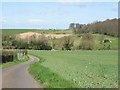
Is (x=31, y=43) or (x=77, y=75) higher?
(x=77, y=75)

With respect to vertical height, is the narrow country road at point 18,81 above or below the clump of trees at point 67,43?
above

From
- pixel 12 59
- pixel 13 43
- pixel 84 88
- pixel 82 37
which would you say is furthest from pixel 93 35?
pixel 84 88

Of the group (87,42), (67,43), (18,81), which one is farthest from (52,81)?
(67,43)

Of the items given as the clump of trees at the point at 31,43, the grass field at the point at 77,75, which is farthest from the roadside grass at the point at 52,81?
the clump of trees at the point at 31,43

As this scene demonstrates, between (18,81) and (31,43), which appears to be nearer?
(18,81)

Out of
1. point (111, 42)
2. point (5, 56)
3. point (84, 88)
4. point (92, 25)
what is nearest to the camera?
point (84, 88)

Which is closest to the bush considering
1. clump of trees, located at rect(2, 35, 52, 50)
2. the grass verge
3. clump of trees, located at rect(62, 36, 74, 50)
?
clump of trees, located at rect(62, 36, 74, 50)

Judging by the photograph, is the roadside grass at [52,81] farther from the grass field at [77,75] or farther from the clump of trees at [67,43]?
the clump of trees at [67,43]

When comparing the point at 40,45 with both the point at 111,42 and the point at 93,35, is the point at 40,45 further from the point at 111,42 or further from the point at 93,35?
the point at 111,42

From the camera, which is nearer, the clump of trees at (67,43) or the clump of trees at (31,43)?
the clump of trees at (31,43)

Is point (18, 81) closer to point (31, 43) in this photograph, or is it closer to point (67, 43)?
point (31, 43)

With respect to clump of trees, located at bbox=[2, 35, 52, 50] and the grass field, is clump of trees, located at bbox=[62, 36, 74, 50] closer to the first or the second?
clump of trees, located at bbox=[2, 35, 52, 50]

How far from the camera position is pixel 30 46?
17538 cm

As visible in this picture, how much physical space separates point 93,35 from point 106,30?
1481 centimetres
